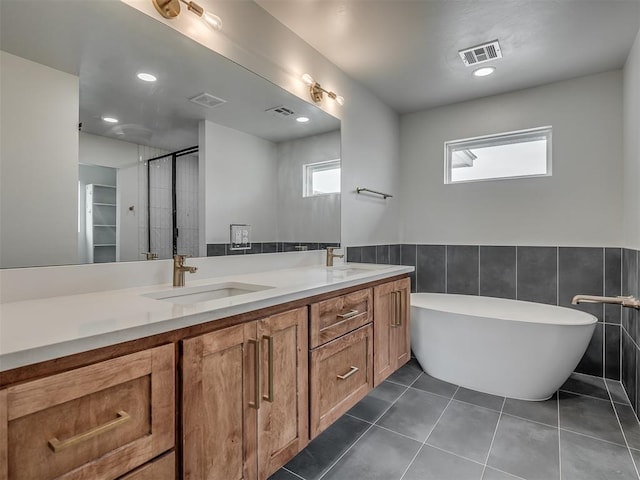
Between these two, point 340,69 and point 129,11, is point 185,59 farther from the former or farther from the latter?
point 340,69

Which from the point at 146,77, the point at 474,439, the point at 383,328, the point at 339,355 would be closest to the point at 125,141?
the point at 146,77

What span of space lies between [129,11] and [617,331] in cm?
358

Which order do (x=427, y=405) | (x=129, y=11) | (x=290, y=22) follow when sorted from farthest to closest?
(x=427, y=405)
(x=290, y=22)
(x=129, y=11)

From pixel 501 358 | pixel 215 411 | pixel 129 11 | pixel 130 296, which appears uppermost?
pixel 129 11

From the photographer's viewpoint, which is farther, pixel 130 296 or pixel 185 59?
pixel 185 59

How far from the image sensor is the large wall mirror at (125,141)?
112 centimetres

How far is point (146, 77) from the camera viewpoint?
1470 millimetres

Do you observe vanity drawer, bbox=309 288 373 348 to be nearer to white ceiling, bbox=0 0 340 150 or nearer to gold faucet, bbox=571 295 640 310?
white ceiling, bbox=0 0 340 150

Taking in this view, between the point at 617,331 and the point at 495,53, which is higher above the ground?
the point at 495,53

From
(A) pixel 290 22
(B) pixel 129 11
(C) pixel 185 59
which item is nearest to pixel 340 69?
(A) pixel 290 22

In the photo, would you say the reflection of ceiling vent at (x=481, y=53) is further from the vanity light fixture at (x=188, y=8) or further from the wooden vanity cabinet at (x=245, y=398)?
the wooden vanity cabinet at (x=245, y=398)

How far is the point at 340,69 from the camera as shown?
2619mm

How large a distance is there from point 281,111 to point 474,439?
7.09ft

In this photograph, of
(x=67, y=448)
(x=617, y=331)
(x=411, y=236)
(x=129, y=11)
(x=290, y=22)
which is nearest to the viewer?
(x=67, y=448)
